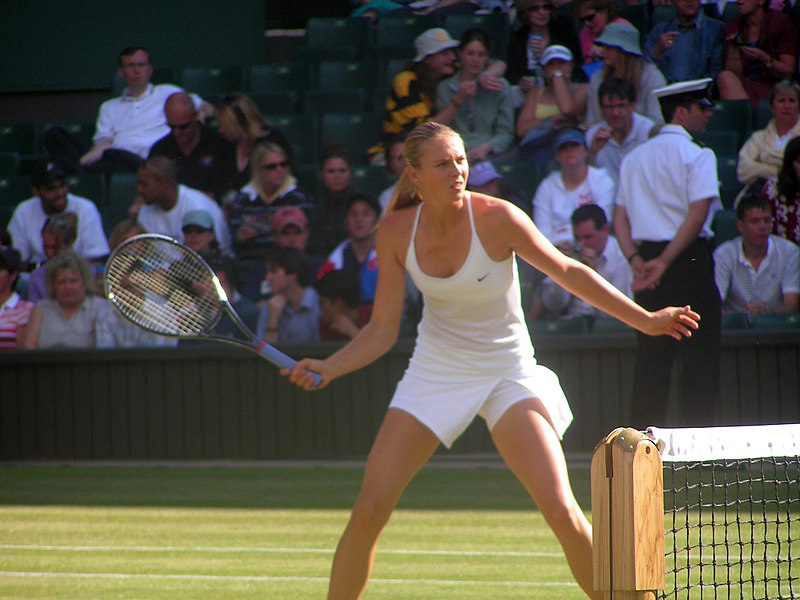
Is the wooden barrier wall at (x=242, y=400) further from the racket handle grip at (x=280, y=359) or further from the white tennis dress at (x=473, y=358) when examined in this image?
the white tennis dress at (x=473, y=358)

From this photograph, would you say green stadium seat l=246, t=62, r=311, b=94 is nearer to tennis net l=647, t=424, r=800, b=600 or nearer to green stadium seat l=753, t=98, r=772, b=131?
green stadium seat l=753, t=98, r=772, b=131

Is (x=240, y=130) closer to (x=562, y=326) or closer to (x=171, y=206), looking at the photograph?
(x=171, y=206)

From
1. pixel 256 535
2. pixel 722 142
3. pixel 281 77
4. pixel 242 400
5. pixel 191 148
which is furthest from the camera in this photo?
pixel 281 77

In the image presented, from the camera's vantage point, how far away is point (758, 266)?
9133mm

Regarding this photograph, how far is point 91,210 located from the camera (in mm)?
10664

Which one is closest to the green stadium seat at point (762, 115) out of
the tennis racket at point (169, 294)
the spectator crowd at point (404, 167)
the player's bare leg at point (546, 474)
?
the spectator crowd at point (404, 167)

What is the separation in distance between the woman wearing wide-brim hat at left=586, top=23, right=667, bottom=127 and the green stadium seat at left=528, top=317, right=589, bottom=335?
6.09ft

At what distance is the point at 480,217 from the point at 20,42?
38.5ft

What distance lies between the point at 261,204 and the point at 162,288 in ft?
11.4

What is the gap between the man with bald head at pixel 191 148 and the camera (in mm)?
10766

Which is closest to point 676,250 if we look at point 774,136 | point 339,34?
point 774,136

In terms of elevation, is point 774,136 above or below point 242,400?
above

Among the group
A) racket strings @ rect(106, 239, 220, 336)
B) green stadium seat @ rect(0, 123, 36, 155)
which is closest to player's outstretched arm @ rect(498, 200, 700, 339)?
racket strings @ rect(106, 239, 220, 336)

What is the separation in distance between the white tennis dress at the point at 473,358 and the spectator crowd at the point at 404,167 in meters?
5.53
